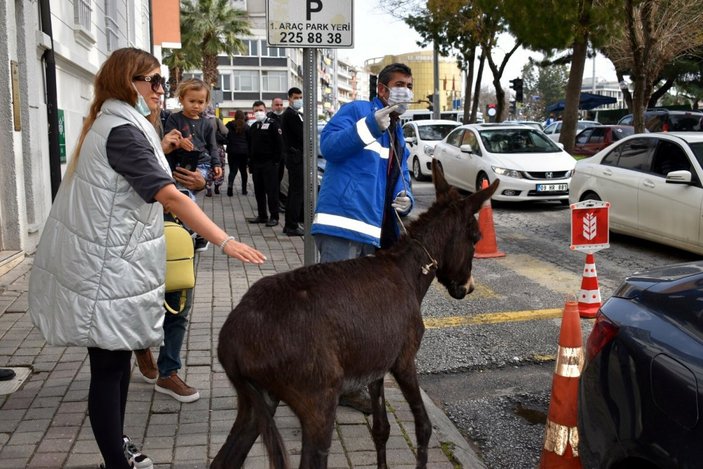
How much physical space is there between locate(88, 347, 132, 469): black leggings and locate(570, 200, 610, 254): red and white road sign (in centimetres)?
501

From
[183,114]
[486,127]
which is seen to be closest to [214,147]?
Answer: [183,114]

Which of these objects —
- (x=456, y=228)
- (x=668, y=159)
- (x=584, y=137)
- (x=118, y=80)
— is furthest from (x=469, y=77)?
(x=118, y=80)

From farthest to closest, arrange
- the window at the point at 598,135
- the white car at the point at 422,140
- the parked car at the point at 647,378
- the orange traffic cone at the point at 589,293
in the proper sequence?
the window at the point at 598,135 → the white car at the point at 422,140 → the orange traffic cone at the point at 589,293 → the parked car at the point at 647,378

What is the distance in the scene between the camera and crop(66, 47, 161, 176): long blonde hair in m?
3.09

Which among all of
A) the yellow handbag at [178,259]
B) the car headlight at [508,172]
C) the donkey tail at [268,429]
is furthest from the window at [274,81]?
the donkey tail at [268,429]

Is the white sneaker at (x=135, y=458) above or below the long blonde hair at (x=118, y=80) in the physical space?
below

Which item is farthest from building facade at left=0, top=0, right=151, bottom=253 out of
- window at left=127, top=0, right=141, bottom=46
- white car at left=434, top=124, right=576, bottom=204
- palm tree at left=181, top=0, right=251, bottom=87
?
palm tree at left=181, top=0, right=251, bottom=87

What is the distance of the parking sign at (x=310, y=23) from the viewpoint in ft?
15.6

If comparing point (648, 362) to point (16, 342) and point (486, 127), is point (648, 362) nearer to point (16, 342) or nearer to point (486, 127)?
point (16, 342)

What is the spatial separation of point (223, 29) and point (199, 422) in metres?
48.7

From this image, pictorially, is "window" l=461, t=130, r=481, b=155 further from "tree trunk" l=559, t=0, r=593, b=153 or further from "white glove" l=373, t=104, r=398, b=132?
"white glove" l=373, t=104, r=398, b=132

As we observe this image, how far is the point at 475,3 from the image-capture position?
1138 inches

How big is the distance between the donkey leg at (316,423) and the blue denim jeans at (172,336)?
1770mm

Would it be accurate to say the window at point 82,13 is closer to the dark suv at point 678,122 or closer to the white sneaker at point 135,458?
the white sneaker at point 135,458
